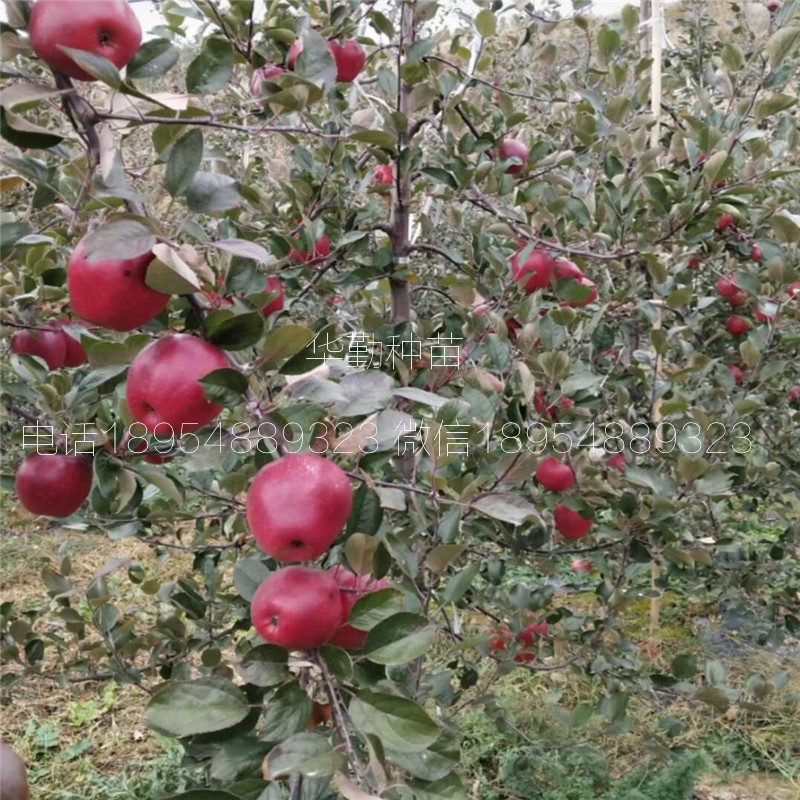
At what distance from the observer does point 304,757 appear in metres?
0.60

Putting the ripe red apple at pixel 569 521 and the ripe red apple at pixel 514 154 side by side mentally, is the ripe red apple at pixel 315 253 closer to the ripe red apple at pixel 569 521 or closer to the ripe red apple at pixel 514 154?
the ripe red apple at pixel 514 154

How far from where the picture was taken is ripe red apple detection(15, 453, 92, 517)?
35.7 inches

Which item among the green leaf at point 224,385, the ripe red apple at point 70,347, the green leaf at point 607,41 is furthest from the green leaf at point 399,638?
the green leaf at point 607,41

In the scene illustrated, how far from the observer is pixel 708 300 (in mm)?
1599

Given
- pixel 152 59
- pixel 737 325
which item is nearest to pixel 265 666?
pixel 152 59

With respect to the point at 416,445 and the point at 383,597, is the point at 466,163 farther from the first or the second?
the point at 383,597

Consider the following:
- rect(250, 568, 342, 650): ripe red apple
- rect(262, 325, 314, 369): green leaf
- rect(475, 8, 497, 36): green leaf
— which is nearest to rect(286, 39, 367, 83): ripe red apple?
rect(475, 8, 497, 36): green leaf

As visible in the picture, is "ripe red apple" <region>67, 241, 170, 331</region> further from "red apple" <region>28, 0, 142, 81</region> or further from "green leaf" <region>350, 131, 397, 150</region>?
"green leaf" <region>350, 131, 397, 150</region>

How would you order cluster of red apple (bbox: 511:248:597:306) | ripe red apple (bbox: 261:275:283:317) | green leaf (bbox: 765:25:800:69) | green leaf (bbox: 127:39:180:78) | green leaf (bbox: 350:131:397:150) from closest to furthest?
green leaf (bbox: 127:39:180:78) < green leaf (bbox: 350:131:397:150) < ripe red apple (bbox: 261:275:283:317) < green leaf (bbox: 765:25:800:69) < cluster of red apple (bbox: 511:248:597:306)

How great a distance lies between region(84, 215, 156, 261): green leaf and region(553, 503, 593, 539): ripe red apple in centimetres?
100

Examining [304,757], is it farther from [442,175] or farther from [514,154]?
[514,154]

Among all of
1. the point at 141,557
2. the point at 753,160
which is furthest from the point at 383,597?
the point at 141,557

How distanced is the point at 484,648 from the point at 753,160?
95cm

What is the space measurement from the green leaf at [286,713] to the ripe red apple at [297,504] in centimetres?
12
